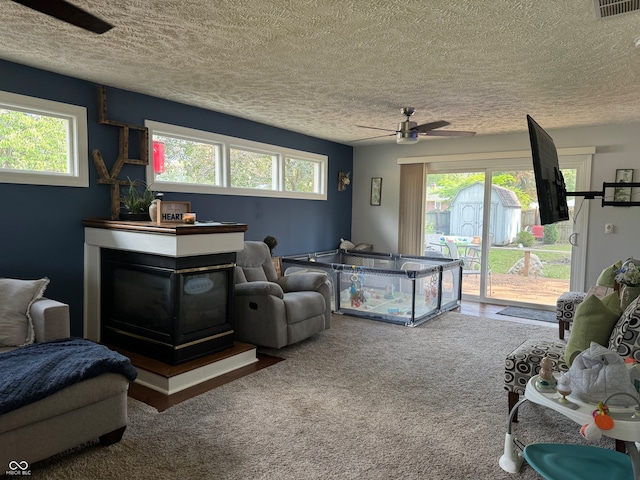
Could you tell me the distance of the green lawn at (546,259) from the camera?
5.76 meters

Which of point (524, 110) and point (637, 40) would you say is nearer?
point (637, 40)

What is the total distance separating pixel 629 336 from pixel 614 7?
164cm

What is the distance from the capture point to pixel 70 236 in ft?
12.2

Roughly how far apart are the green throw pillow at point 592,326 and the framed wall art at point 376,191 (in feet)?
15.8

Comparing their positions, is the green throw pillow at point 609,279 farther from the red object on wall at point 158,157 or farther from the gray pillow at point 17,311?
the gray pillow at point 17,311

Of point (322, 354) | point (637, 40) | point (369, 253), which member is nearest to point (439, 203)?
point (369, 253)

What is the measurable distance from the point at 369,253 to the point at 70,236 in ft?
13.2

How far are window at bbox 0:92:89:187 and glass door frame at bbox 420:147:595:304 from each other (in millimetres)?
4513

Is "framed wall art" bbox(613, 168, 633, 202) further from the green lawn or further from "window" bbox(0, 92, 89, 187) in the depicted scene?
"window" bbox(0, 92, 89, 187)

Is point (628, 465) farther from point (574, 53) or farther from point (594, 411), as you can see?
point (574, 53)

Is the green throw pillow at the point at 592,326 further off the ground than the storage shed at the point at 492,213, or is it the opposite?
the storage shed at the point at 492,213

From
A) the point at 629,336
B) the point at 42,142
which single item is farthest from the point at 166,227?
the point at 629,336

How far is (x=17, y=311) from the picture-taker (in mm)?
2742

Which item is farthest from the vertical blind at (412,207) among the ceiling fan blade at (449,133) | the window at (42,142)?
the window at (42,142)
